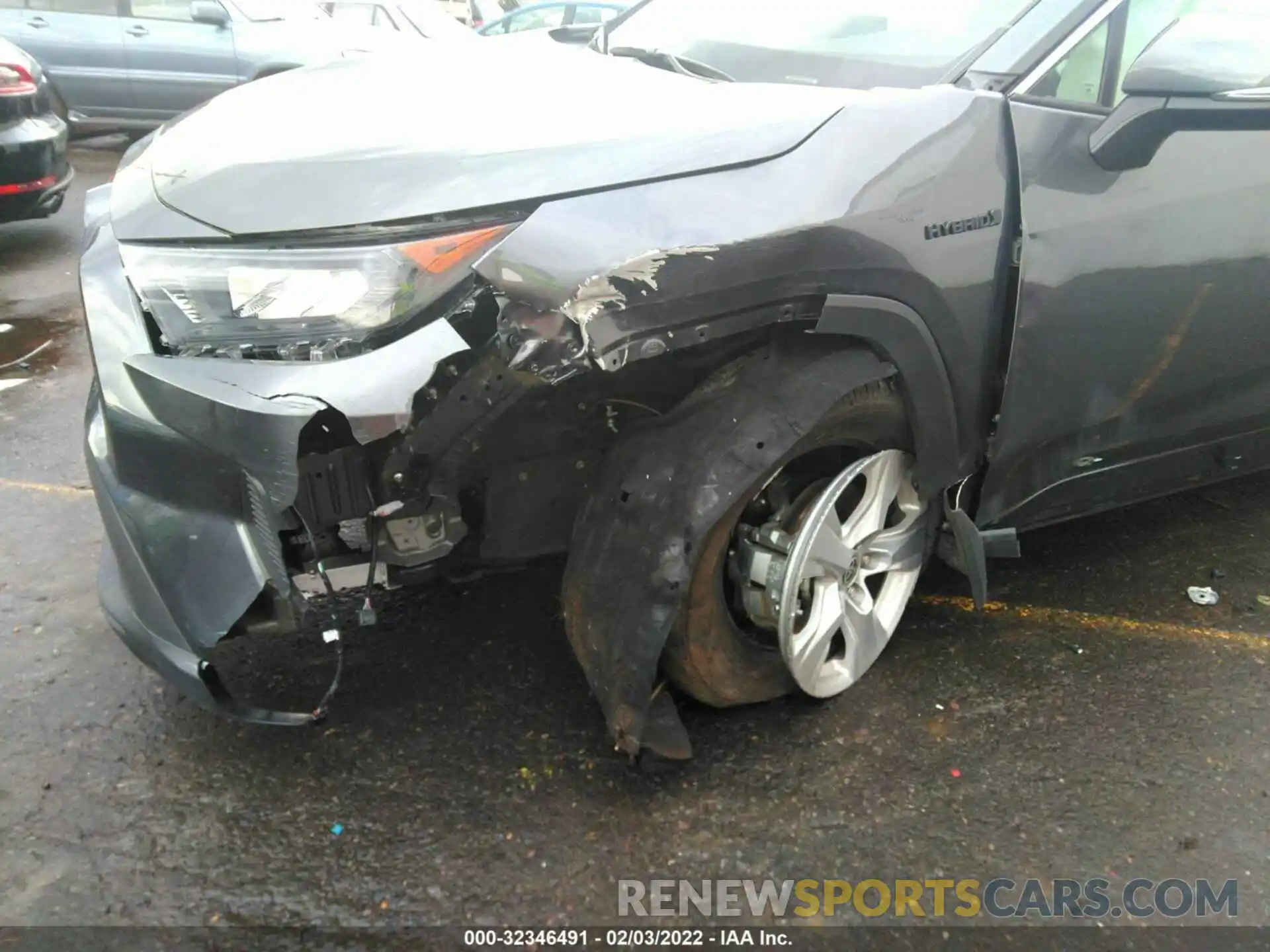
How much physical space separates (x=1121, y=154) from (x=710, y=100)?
917 mm

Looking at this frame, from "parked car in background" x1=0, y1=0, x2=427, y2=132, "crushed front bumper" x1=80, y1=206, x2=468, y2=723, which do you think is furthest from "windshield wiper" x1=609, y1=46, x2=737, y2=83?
"parked car in background" x1=0, y1=0, x2=427, y2=132

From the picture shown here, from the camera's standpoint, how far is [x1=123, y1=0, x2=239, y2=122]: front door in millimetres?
7984

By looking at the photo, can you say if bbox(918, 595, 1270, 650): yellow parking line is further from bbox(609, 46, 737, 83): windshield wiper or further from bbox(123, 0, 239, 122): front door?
bbox(123, 0, 239, 122): front door

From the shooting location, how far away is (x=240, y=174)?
6.15ft

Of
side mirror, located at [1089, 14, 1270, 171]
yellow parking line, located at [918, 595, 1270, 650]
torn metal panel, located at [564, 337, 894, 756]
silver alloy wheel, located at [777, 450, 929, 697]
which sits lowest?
yellow parking line, located at [918, 595, 1270, 650]

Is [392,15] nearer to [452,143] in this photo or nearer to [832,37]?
[832,37]

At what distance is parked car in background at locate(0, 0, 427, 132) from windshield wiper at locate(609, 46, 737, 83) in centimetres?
638

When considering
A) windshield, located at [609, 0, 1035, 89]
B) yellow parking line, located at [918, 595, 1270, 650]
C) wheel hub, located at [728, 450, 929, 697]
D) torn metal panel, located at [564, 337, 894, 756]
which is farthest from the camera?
yellow parking line, located at [918, 595, 1270, 650]

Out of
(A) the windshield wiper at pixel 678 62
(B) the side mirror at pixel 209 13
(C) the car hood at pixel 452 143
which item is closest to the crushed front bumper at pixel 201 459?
(C) the car hood at pixel 452 143

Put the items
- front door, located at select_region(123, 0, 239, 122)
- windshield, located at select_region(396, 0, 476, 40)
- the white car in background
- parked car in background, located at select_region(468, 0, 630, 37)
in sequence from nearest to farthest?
front door, located at select_region(123, 0, 239, 122)
the white car in background
windshield, located at select_region(396, 0, 476, 40)
parked car in background, located at select_region(468, 0, 630, 37)

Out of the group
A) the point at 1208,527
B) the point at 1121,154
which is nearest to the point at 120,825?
the point at 1121,154

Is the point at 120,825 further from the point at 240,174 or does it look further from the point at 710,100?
the point at 710,100

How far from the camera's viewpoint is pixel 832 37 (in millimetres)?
2486

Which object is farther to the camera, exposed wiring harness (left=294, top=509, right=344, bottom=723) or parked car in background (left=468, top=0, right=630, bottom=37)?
parked car in background (left=468, top=0, right=630, bottom=37)
